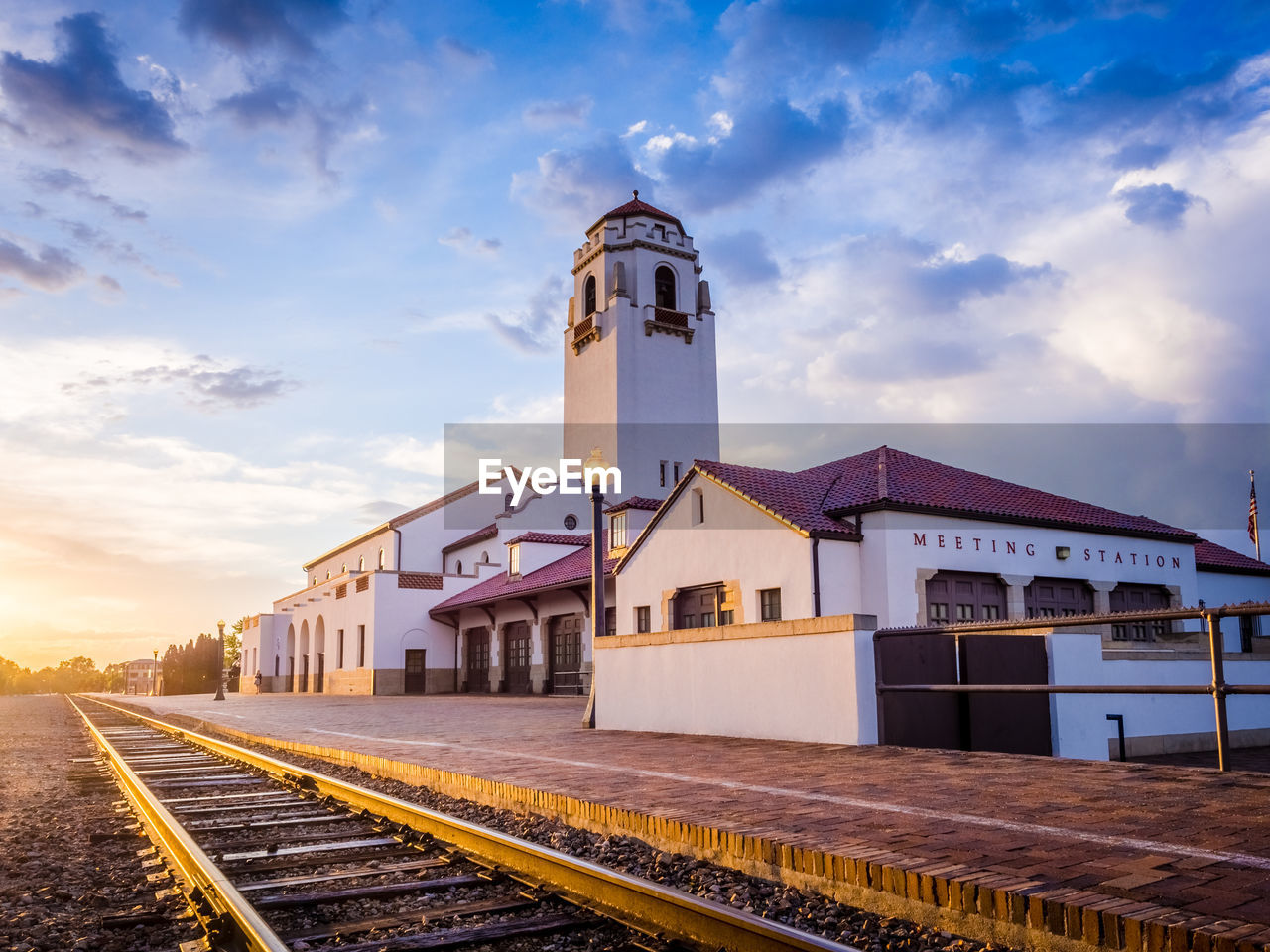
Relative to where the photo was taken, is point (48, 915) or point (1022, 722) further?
point (1022, 722)

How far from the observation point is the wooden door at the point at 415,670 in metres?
41.1

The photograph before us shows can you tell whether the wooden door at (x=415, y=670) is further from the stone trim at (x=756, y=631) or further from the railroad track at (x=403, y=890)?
the railroad track at (x=403, y=890)

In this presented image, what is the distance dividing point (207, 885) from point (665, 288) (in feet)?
145

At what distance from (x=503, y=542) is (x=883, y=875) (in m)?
39.0

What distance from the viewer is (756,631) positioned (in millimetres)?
12172

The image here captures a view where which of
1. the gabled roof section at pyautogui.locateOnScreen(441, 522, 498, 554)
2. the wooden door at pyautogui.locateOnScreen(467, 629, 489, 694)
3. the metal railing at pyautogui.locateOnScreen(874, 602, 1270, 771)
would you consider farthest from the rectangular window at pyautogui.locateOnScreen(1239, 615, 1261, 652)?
the gabled roof section at pyautogui.locateOnScreen(441, 522, 498, 554)

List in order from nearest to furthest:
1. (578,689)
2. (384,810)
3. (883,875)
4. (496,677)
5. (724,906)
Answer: (724,906) < (883,875) < (384,810) < (578,689) < (496,677)

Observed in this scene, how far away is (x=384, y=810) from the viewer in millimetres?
7660

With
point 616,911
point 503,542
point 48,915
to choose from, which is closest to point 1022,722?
point 616,911

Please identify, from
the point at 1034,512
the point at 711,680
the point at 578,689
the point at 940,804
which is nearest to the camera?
the point at 940,804

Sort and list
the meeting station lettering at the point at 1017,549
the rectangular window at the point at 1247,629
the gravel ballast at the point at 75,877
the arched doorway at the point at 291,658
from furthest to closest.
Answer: the arched doorway at the point at 291,658, the rectangular window at the point at 1247,629, the meeting station lettering at the point at 1017,549, the gravel ballast at the point at 75,877

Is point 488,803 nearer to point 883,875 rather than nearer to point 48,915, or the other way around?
point 48,915

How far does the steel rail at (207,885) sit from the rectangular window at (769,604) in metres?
15.4

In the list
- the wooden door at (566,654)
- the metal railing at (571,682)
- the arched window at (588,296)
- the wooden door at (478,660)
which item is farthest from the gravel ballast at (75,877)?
the arched window at (588,296)
